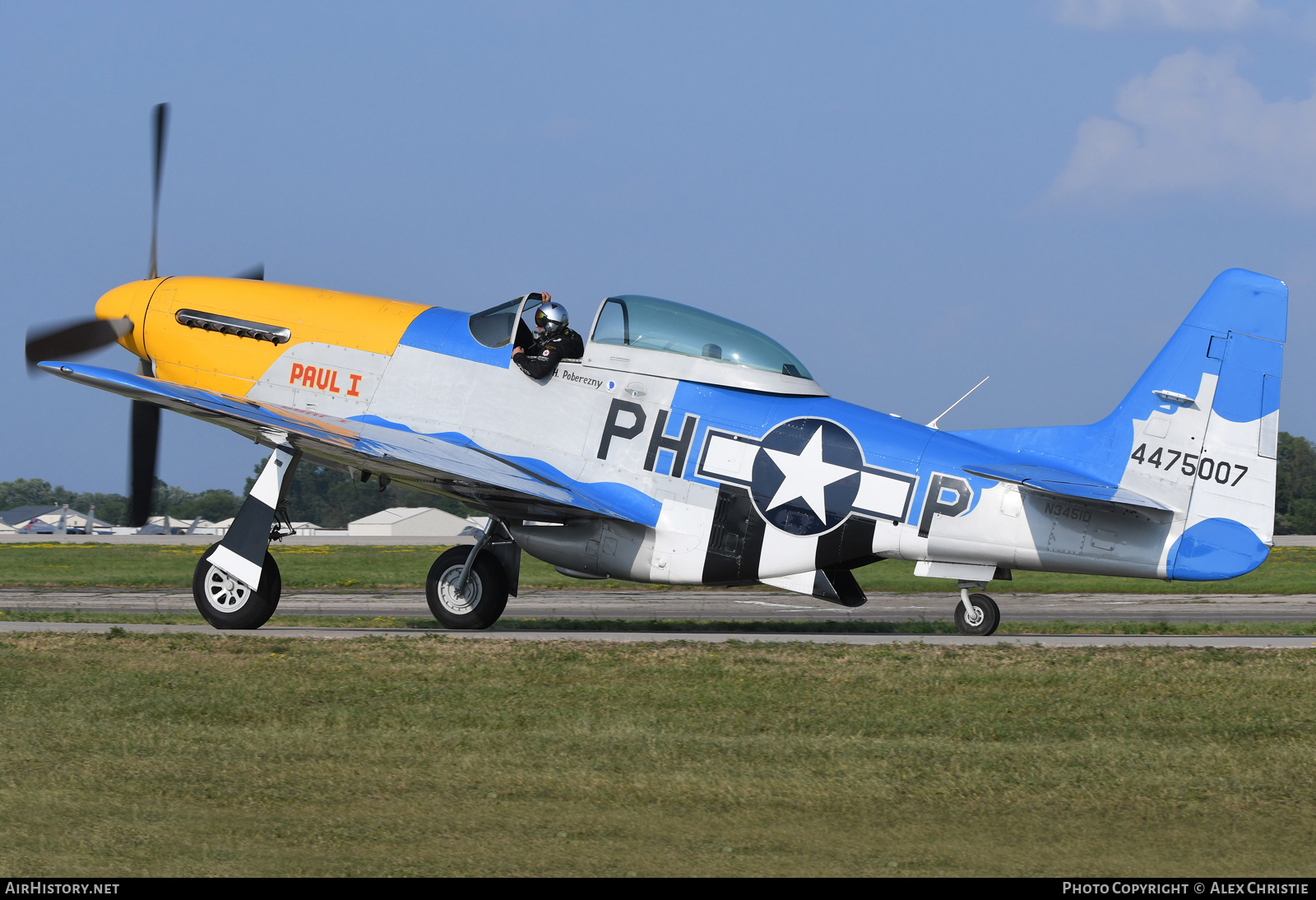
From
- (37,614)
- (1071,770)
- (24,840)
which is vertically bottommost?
(37,614)

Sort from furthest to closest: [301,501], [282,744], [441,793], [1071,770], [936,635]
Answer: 1. [301,501]
2. [936,635]
3. [282,744]
4. [1071,770]
5. [441,793]

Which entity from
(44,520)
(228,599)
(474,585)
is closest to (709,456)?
(474,585)

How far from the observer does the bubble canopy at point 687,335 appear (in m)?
13.2

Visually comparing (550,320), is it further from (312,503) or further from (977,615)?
(312,503)

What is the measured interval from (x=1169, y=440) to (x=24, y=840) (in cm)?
1086

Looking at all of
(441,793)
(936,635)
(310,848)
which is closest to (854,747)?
(441,793)

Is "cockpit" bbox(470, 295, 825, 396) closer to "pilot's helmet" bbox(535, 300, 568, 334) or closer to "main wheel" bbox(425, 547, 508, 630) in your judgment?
"pilot's helmet" bbox(535, 300, 568, 334)

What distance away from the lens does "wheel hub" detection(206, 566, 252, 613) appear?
→ 515 inches

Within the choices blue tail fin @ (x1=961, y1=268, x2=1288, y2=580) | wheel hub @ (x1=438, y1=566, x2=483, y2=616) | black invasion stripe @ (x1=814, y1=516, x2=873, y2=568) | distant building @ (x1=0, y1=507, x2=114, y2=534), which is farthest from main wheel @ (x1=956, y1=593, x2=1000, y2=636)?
distant building @ (x1=0, y1=507, x2=114, y2=534)

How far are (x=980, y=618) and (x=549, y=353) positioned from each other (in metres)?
5.79

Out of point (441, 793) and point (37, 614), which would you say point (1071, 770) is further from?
point (37, 614)

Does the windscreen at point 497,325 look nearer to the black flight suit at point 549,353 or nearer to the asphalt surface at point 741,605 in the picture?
the black flight suit at point 549,353

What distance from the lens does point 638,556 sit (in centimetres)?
1299

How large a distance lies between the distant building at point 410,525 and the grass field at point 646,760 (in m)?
69.1
